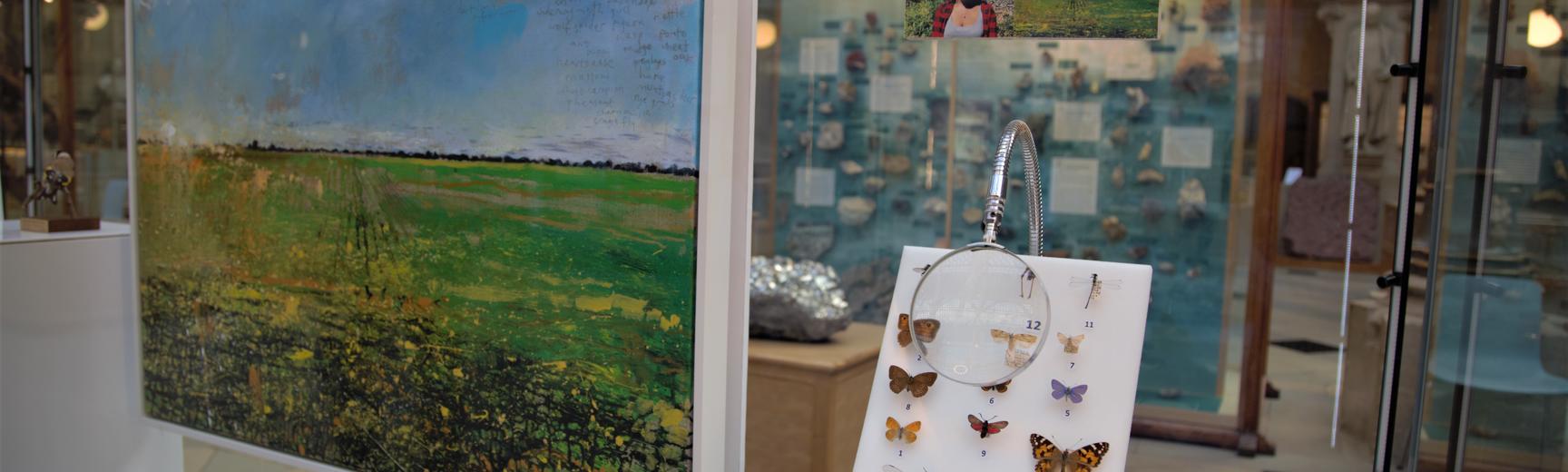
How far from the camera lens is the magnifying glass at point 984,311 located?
1.48m

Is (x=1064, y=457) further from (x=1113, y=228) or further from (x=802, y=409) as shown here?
(x=1113, y=228)

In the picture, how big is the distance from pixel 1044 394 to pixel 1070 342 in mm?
82

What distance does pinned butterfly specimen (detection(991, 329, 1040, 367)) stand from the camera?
1.48 metres

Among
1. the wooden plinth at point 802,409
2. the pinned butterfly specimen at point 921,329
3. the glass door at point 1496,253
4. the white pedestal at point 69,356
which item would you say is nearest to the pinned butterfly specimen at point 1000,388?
the pinned butterfly specimen at point 921,329

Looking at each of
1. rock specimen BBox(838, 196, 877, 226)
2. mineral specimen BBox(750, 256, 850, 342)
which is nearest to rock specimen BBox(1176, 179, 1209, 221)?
rock specimen BBox(838, 196, 877, 226)

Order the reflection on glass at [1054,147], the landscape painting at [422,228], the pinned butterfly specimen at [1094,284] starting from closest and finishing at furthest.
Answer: the pinned butterfly specimen at [1094,284]
the landscape painting at [422,228]
the reflection on glass at [1054,147]

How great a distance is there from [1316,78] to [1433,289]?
1.11 metres

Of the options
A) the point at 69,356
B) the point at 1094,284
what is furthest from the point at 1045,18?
the point at 69,356

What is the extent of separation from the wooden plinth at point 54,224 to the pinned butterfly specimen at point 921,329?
2761mm

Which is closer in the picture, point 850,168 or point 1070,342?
point 1070,342

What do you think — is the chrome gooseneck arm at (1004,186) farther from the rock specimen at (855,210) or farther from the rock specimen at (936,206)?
the rock specimen at (855,210)

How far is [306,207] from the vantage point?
8.69 feet

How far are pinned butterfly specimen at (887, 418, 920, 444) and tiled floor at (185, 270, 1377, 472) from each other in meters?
1.84

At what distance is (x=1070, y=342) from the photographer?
4.87 feet
